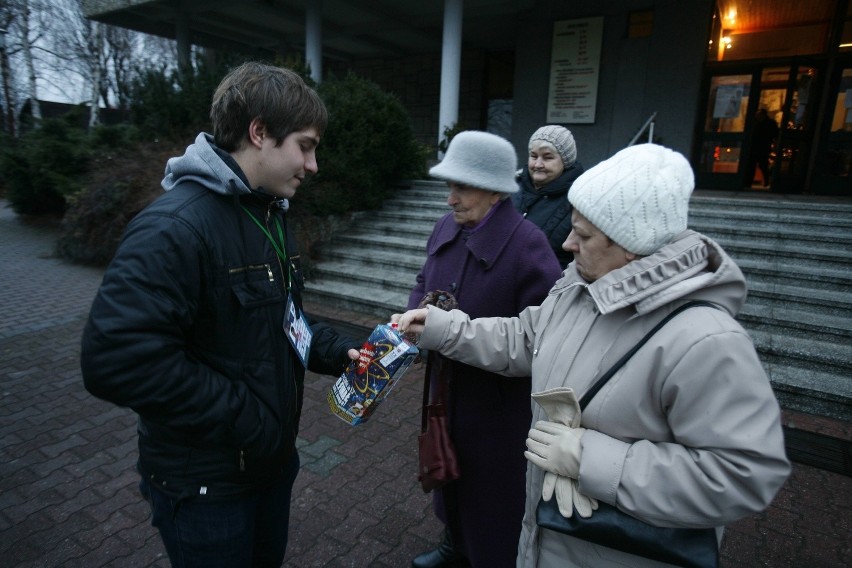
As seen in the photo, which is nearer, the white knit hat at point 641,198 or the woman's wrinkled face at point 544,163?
the white knit hat at point 641,198

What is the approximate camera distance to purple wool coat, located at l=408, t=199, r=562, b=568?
7.15ft

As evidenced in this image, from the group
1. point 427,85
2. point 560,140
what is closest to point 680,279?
point 560,140

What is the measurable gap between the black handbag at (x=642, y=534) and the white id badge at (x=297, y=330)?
929 mm

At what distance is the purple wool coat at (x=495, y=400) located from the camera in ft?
7.15

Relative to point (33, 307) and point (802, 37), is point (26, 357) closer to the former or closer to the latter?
point (33, 307)

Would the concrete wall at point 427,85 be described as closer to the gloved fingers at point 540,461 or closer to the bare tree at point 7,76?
the gloved fingers at point 540,461

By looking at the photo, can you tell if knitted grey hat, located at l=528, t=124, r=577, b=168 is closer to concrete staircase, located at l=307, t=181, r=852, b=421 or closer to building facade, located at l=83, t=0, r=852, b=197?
concrete staircase, located at l=307, t=181, r=852, b=421

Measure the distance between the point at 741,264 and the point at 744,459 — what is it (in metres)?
5.31

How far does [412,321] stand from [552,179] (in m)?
2.10

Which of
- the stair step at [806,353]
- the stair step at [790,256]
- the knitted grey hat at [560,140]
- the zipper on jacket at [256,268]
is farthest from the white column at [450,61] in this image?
the zipper on jacket at [256,268]

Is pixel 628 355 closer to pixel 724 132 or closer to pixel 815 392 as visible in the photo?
pixel 815 392

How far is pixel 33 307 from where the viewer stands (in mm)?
6637

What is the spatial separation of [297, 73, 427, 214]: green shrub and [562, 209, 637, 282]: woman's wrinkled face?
6.88 metres

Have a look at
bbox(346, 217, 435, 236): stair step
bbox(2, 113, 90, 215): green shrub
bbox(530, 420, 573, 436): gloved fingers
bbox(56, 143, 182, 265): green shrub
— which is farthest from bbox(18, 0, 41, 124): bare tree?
bbox(530, 420, 573, 436): gloved fingers
